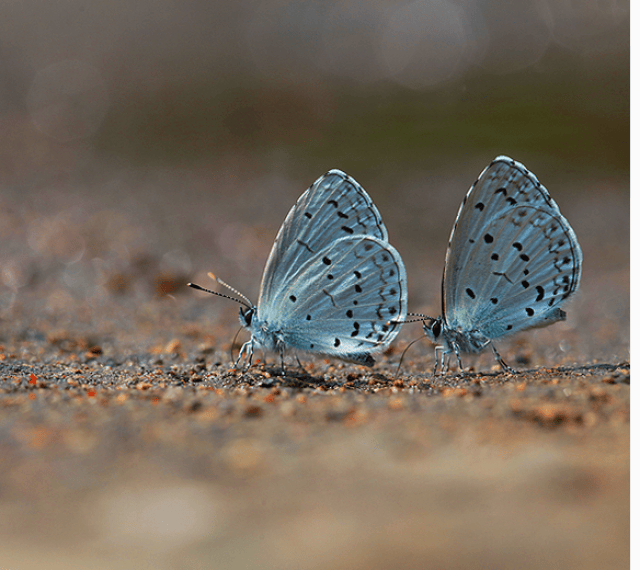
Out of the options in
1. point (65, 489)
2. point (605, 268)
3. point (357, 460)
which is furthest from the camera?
point (605, 268)

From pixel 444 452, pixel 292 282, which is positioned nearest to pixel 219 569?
pixel 444 452

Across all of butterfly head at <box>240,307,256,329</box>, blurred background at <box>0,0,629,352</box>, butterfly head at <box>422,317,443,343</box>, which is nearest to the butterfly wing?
butterfly head at <box>422,317,443,343</box>

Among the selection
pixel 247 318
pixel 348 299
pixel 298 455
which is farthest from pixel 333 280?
pixel 298 455

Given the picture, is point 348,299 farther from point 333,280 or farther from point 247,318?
point 247,318

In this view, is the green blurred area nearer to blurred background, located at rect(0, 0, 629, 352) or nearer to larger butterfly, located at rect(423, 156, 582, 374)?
blurred background, located at rect(0, 0, 629, 352)

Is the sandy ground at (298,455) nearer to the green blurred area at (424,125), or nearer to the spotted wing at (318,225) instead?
the spotted wing at (318,225)
